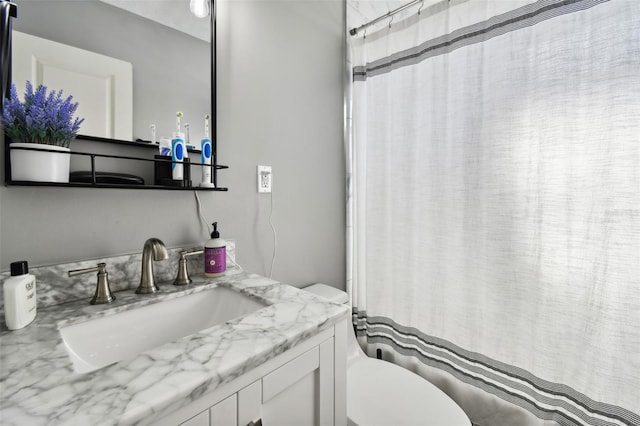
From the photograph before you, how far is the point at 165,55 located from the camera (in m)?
0.93

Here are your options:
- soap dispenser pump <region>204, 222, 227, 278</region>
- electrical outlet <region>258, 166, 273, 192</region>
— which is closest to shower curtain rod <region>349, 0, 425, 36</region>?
electrical outlet <region>258, 166, 273, 192</region>

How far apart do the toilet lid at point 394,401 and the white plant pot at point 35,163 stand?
115cm

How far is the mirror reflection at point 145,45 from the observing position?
29.0 inches

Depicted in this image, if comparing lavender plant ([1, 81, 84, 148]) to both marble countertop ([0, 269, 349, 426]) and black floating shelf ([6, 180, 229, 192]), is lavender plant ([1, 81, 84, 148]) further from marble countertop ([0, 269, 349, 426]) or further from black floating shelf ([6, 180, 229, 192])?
marble countertop ([0, 269, 349, 426])

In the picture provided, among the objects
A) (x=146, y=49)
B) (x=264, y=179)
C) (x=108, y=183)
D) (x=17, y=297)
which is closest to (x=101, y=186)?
(x=108, y=183)

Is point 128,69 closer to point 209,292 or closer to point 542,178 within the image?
point 209,292

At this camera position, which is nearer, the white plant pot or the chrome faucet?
the white plant pot

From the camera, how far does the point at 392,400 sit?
1.07 m

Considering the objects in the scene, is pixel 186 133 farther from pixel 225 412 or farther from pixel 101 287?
pixel 225 412

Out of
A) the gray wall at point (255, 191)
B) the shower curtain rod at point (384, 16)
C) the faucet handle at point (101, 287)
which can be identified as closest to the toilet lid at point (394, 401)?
the gray wall at point (255, 191)

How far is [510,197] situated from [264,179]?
101 centimetres

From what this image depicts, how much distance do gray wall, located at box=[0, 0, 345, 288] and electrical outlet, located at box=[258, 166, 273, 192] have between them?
3cm

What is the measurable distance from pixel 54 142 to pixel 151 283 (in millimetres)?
428

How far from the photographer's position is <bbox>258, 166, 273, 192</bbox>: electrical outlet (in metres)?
1.20
